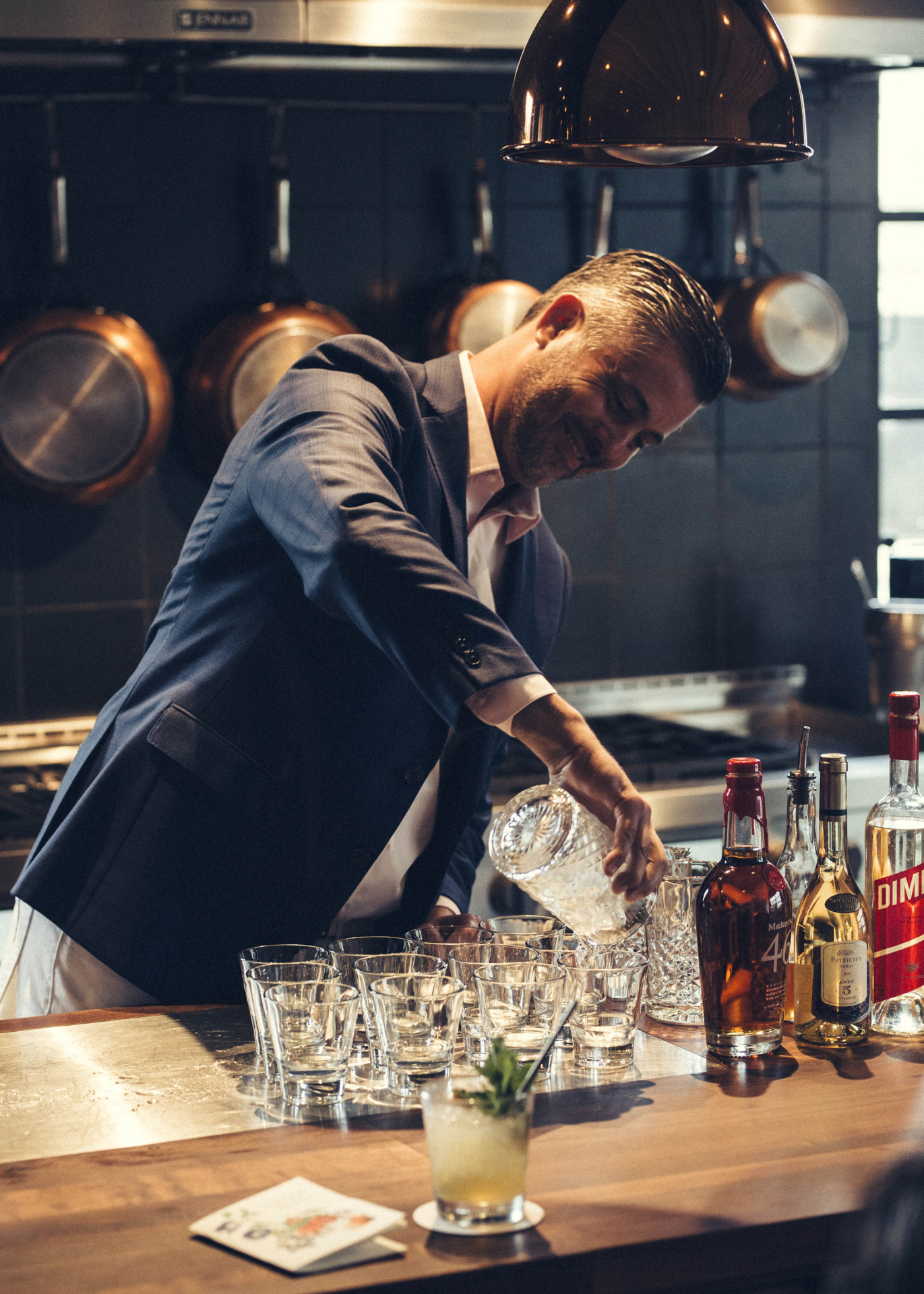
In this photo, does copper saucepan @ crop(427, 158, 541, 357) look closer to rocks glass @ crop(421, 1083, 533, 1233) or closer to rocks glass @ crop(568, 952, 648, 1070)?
rocks glass @ crop(568, 952, 648, 1070)

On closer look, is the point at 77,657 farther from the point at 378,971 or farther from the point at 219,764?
the point at 378,971

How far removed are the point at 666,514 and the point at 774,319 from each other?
0.46 metres

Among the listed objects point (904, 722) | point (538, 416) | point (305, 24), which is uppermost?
point (305, 24)

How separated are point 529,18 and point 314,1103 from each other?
5.97 ft

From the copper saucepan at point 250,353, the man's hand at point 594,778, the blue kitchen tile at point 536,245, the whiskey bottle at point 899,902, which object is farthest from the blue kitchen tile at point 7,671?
the whiskey bottle at point 899,902

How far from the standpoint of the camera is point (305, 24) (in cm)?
231

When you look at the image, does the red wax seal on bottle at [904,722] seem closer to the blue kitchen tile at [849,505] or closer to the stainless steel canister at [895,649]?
the stainless steel canister at [895,649]

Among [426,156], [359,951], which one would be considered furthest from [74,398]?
[359,951]

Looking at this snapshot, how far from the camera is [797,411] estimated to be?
3.38 meters

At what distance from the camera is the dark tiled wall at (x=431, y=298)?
2865 millimetres

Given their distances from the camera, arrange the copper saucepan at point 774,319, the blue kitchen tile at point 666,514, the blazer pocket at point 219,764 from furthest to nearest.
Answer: the blue kitchen tile at point 666,514, the copper saucepan at point 774,319, the blazer pocket at point 219,764

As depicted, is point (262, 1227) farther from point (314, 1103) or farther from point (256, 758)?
point (256, 758)

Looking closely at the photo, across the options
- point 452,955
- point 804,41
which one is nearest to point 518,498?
point 452,955

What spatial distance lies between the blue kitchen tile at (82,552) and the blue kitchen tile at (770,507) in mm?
1278
